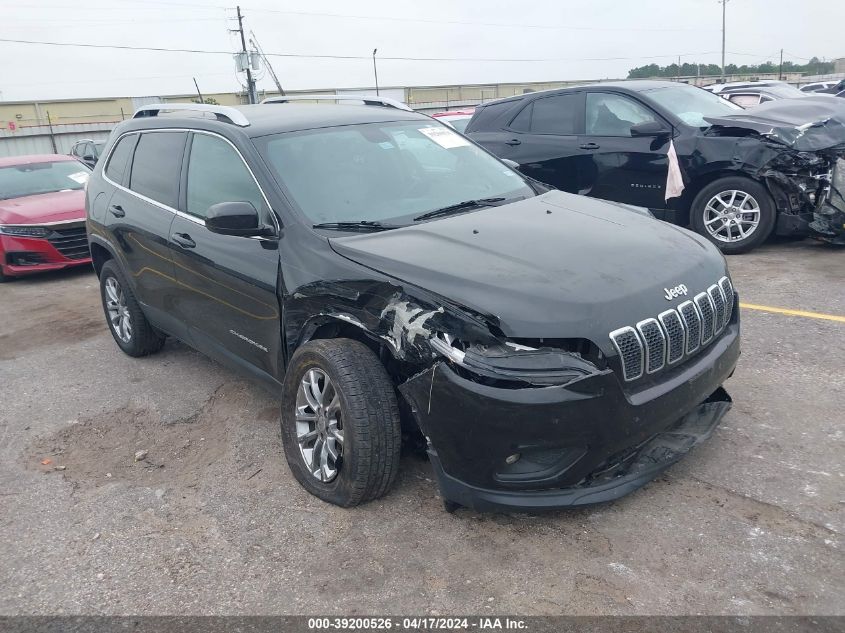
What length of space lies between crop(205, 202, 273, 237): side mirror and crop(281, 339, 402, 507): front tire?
2.32 ft

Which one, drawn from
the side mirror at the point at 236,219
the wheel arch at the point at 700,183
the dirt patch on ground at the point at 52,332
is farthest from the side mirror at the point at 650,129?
the dirt patch on ground at the point at 52,332

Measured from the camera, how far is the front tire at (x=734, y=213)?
7.05 metres

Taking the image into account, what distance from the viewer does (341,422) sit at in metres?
3.25

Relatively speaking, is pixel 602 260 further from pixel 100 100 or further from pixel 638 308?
pixel 100 100

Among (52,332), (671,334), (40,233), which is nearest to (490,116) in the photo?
(52,332)

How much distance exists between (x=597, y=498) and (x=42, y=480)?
2960 millimetres

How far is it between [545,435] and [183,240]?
8.73 feet

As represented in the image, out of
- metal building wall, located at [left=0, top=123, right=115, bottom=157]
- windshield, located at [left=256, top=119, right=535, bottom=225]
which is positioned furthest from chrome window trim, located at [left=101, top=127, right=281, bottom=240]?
metal building wall, located at [left=0, top=123, right=115, bottom=157]

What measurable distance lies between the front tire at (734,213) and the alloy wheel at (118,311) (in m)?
5.54

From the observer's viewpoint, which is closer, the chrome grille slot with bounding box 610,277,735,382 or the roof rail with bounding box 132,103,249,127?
the chrome grille slot with bounding box 610,277,735,382

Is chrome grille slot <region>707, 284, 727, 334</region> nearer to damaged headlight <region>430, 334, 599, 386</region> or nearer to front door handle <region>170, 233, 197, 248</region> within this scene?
damaged headlight <region>430, 334, 599, 386</region>

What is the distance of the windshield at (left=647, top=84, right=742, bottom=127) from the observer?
756 centimetres

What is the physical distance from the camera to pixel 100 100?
1999 inches

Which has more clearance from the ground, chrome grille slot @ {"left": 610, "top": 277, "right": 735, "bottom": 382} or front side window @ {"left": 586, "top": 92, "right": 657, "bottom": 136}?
front side window @ {"left": 586, "top": 92, "right": 657, "bottom": 136}
